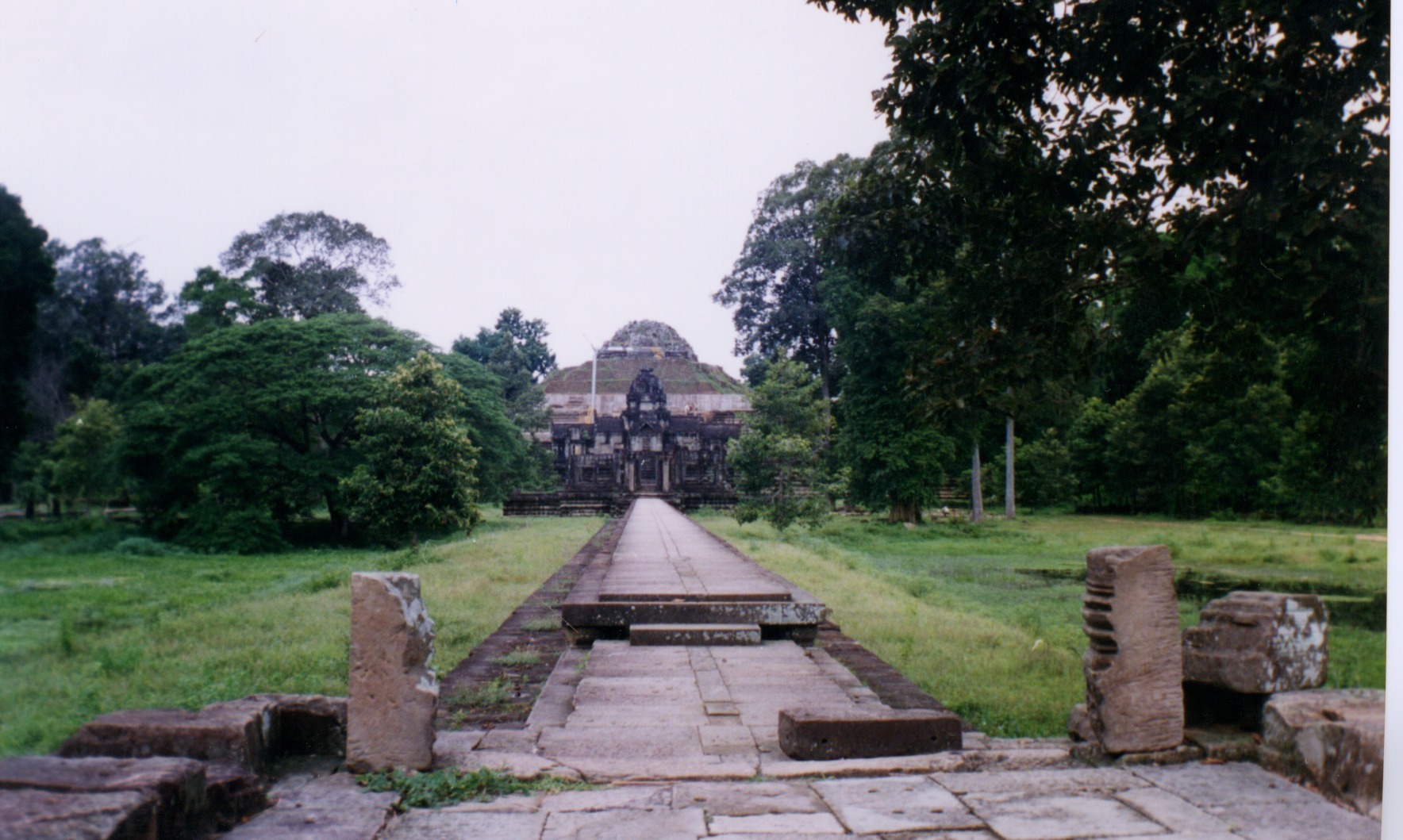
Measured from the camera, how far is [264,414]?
14.9 ft

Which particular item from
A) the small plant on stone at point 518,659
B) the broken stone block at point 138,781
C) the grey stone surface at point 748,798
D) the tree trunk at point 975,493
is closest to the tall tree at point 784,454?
the tree trunk at point 975,493

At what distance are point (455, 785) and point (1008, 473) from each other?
519 centimetres

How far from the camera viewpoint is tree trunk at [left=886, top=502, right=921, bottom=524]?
1299cm

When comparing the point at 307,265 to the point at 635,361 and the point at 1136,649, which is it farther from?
the point at 635,361

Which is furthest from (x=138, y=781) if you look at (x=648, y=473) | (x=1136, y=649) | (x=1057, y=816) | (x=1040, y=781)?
(x=648, y=473)

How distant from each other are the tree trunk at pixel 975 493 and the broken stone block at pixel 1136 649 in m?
4.00

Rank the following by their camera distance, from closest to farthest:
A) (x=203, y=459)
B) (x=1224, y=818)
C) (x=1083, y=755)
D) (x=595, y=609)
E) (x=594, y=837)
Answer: (x=594, y=837) → (x=1224, y=818) → (x=1083, y=755) → (x=203, y=459) → (x=595, y=609)

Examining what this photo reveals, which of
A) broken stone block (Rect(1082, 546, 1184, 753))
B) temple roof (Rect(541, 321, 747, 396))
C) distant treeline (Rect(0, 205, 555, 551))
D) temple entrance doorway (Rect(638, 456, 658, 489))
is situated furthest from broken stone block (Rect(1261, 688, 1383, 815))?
temple entrance doorway (Rect(638, 456, 658, 489))

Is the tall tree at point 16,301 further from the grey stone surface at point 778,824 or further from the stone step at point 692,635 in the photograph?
the stone step at point 692,635

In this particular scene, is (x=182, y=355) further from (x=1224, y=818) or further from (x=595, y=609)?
(x=1224, y=818)

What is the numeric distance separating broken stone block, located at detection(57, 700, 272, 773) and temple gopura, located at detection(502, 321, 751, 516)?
12771 mm

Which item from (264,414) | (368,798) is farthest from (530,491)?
(368,798)

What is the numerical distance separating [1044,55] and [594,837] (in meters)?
4.63

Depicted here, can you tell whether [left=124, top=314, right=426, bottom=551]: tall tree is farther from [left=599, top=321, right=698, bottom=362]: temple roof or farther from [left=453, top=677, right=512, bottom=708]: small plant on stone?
[left=599, top=321, right=698, bottom=362]: temple roof
